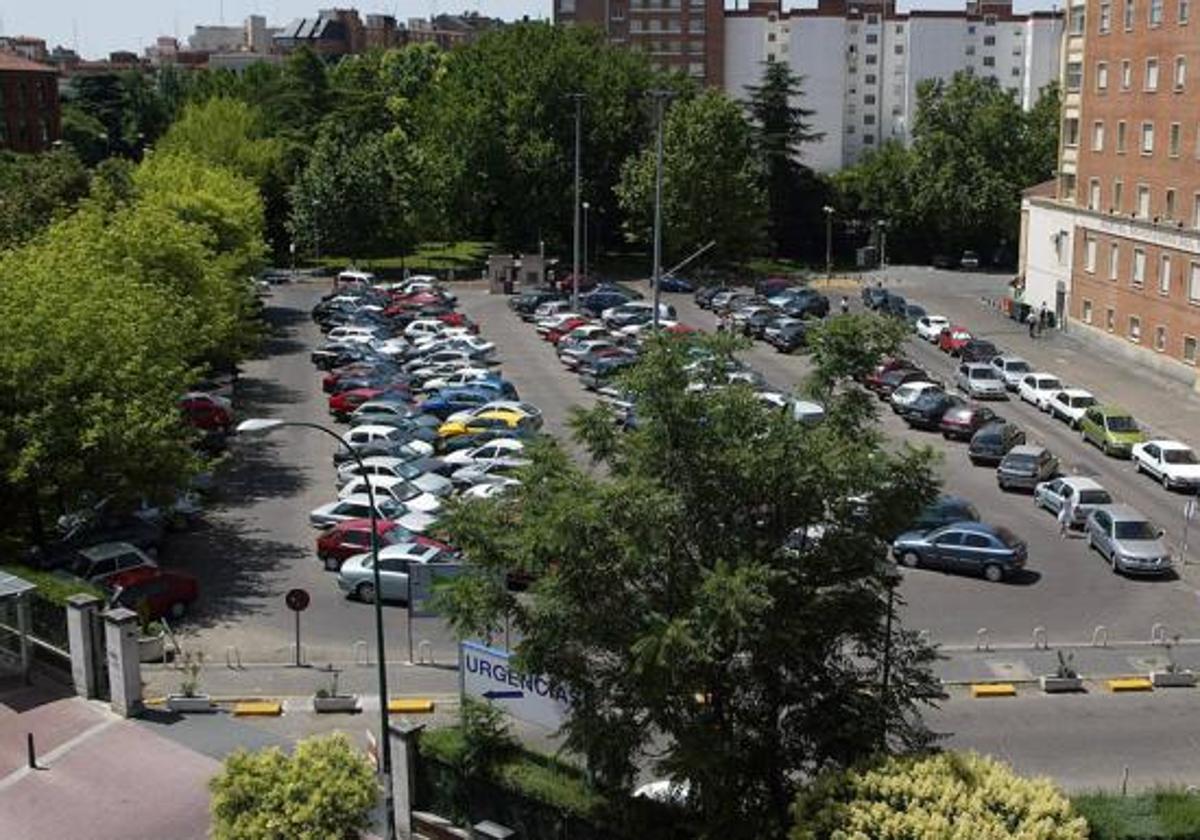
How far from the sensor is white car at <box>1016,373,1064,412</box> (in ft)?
168

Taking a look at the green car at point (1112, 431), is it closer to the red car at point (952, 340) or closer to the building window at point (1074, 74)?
the red car at point (952, 340)

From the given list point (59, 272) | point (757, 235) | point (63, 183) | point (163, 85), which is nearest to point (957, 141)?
point (757, 235)

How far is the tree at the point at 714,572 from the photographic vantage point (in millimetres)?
17141

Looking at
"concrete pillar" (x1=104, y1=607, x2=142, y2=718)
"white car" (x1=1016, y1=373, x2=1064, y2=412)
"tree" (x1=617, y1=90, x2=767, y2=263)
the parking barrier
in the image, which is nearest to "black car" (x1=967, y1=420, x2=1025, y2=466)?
"white car" (x1=1016, y1=373, x2=1064, y2=412)

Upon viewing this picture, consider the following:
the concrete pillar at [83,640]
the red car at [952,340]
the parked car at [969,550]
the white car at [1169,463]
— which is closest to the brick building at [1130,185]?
the red car at [952,340]

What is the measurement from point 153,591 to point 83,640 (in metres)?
5.52

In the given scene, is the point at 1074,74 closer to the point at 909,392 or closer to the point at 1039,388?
the point at 1039,388

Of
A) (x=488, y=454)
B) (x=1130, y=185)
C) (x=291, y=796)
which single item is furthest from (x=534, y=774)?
(x=1130, y=185)

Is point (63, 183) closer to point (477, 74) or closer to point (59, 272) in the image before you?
point (59, 272)

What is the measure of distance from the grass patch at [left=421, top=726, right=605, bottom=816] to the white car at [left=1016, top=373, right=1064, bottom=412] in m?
35.3

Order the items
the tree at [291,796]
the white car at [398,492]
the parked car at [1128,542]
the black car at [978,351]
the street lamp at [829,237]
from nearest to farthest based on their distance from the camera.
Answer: the tree at [291,796], the parked car at [1128,542], the white car at [398,492], the black car at [978,351], the street lamp at [829,237]

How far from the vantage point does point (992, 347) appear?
58875 millimetres

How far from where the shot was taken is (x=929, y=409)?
48.0m

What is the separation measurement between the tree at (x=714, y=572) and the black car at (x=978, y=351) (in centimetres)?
4133
